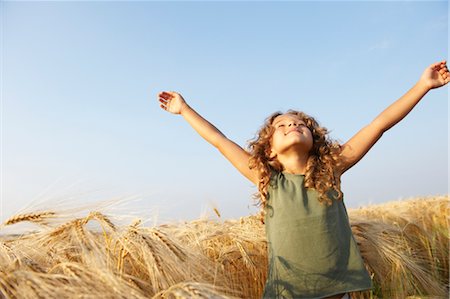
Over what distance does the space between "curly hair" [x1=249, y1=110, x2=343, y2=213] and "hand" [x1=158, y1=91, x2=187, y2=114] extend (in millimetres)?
490

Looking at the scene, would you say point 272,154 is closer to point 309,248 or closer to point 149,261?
point 309,248

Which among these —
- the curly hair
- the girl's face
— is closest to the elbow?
the curly hair

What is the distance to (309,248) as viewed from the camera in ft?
6.54

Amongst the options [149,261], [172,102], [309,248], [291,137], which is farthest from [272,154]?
[149,261]

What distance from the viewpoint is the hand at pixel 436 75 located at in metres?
2.27

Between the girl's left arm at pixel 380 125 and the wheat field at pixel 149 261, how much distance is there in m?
0.76

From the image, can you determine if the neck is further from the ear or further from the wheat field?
the wheat field

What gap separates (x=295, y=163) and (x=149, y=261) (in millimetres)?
1031

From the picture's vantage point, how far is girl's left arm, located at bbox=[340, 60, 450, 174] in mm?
2139

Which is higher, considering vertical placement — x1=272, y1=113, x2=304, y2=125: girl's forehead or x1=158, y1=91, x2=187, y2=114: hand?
x1=158, y1=91, x2=187, y2=114: hand

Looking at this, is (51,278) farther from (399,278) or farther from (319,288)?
(399,278)

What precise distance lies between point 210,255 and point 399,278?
1.31 metres

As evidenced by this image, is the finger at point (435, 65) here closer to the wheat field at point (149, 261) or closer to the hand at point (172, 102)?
the wheat field at point (149, 261)

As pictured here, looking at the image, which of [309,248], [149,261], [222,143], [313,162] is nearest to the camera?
[149,261]
